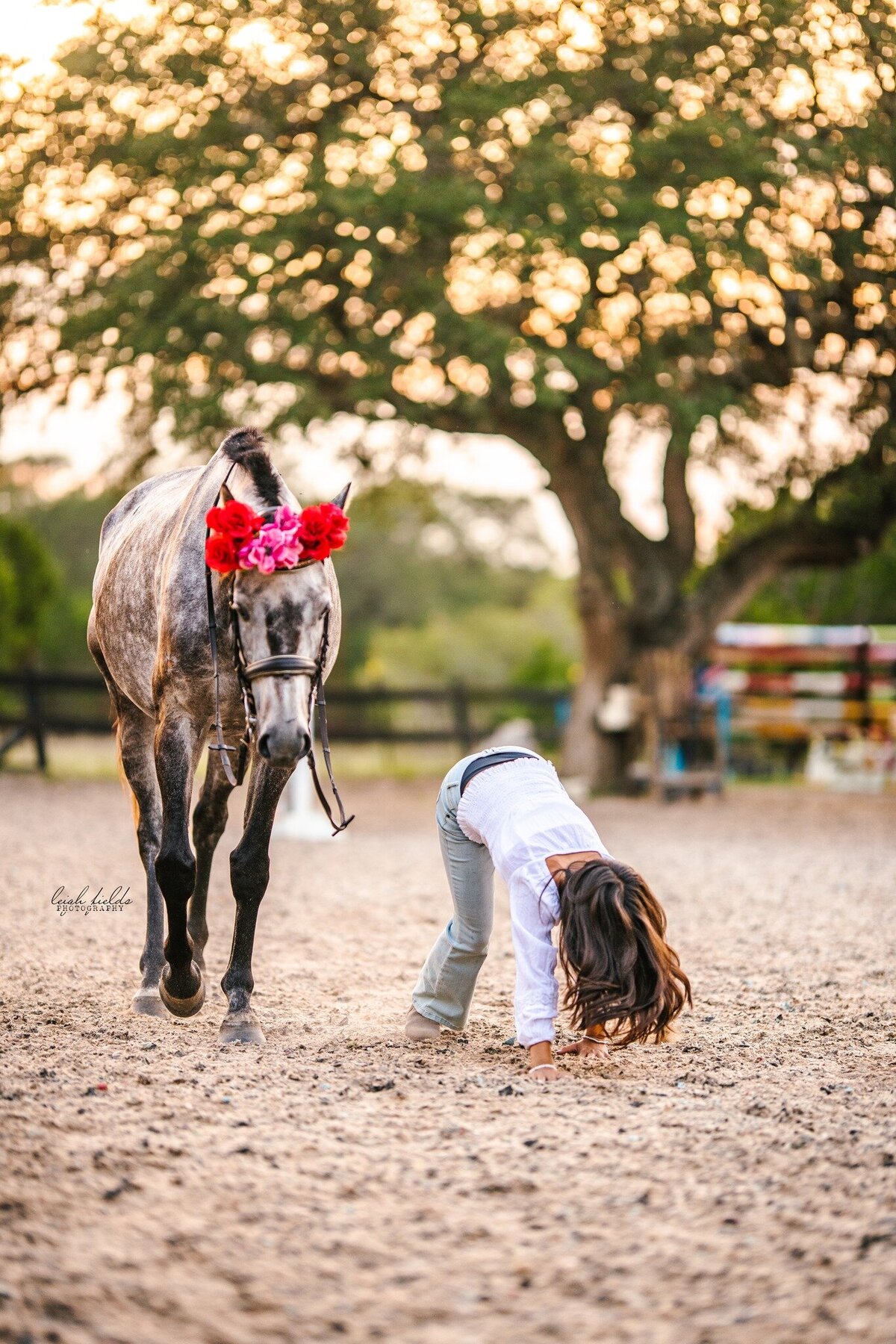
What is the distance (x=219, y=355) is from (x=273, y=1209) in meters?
11.8

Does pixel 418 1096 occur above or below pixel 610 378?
below

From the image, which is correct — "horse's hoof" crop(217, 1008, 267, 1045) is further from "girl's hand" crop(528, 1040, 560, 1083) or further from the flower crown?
the flower crown

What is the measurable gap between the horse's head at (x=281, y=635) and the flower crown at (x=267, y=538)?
0.06 meters

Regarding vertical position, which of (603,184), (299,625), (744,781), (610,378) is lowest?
(744,781)

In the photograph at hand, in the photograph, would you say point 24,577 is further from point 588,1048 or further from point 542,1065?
point 542,1065

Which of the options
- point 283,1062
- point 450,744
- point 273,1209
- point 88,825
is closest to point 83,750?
point 450,744

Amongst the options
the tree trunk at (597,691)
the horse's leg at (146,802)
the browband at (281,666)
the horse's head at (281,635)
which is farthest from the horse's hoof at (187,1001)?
the tree trunk at (597,691)

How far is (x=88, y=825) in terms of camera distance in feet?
38.8

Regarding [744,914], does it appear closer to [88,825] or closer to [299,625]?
[299,625]

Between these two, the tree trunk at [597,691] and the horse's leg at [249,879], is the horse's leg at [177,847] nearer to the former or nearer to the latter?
the horse's leg at [249,879]

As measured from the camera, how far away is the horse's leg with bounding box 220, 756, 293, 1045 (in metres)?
4.31

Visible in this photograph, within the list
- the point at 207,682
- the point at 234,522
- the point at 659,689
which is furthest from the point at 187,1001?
the point at 659,689

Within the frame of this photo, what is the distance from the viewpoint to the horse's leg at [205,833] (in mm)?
5133

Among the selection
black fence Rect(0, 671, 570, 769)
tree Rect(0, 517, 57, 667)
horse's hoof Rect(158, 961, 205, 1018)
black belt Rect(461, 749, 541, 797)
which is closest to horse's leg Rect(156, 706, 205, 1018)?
horse's hoof Rect(158, 961, 205, 1018)
